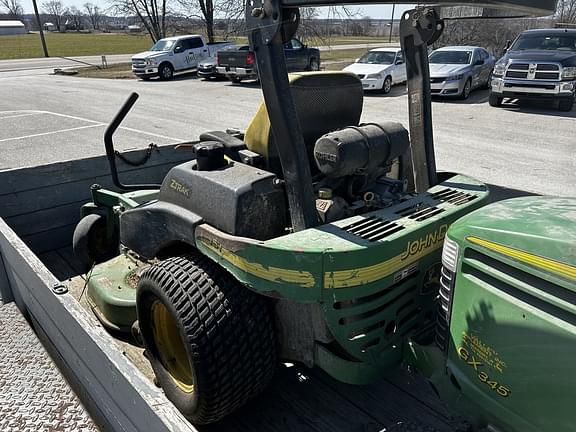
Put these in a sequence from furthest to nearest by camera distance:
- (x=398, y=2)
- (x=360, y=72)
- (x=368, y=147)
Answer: (x=360, y=72) → (x=368, y=147) → (x=398, y=2)

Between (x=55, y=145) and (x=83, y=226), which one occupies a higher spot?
(x=83, y=226)

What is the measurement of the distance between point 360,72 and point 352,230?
13504 millimetres

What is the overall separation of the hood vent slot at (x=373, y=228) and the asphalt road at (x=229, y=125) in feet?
13.8

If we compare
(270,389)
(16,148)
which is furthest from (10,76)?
(270,389)

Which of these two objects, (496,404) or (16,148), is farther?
(16,148)

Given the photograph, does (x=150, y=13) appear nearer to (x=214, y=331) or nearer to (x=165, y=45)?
(x=165, y=45)

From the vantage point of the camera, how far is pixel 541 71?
35.8ft

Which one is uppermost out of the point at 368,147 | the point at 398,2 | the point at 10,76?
the point at 398,2

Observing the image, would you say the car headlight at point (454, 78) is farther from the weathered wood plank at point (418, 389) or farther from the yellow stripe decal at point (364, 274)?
the yellow stripe decal at point (364, 274)

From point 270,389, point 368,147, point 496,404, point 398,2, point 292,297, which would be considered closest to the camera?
point 398,2

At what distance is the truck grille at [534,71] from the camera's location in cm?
1077

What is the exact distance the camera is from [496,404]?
5.65 feet

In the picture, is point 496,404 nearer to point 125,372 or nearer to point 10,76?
point 125,372

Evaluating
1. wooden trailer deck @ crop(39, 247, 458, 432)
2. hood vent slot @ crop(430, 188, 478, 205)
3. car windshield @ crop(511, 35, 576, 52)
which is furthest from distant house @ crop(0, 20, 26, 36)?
hood vent slot @ crop(430, 188, 478, 205)
